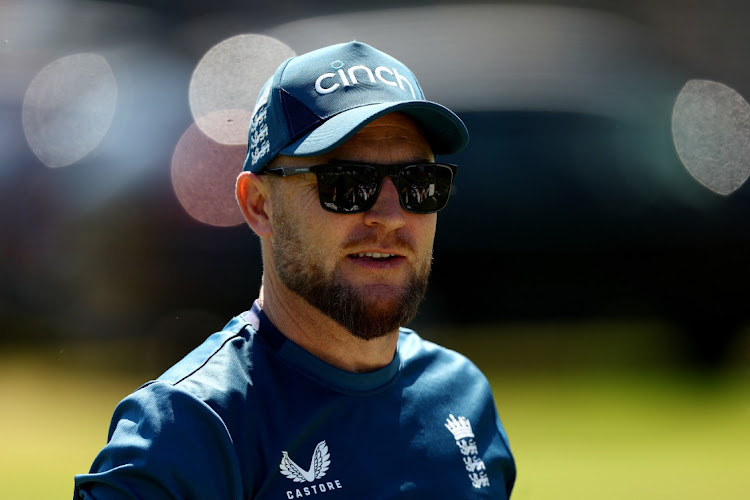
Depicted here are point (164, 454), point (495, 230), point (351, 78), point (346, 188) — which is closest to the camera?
point (164, 454)

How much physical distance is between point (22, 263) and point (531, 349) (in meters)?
6.29

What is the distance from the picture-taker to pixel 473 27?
46.2 ft

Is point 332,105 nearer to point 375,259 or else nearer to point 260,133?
point 260,133

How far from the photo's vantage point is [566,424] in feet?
23.9

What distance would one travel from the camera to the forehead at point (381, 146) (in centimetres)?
220

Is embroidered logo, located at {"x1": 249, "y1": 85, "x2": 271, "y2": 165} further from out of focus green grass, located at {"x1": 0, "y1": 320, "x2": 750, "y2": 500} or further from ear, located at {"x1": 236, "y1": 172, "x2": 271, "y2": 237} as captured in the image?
out of focus green grass, located at {"x1": 0, "y1": 320, "x2": 750, "y2": 500}

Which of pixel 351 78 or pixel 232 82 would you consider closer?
pixel 351 78

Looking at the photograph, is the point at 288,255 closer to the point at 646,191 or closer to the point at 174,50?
the point at 646,191

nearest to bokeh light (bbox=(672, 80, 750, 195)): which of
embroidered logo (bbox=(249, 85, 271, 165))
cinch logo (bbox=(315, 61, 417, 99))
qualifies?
cinch logo (bbox=(315, 61, 417, 99))

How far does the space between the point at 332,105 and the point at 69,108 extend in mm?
12124

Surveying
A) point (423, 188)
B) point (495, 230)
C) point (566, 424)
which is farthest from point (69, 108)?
point (423, 188)

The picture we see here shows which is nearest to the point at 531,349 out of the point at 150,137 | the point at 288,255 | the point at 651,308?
the point at 651,308

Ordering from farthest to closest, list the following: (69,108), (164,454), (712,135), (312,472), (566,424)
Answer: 1. (69,108)
2. (712,135)
3. (566,424)
4. (312,472)
5. (164,454)

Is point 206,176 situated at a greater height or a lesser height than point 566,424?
lesser
